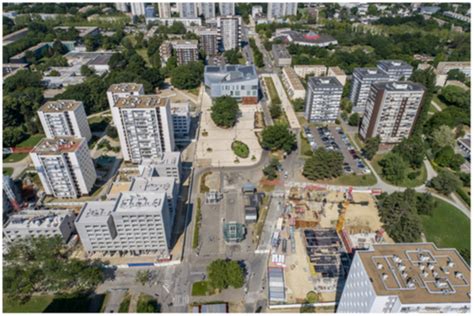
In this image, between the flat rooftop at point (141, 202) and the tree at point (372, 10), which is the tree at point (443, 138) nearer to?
the flat rooftop at point (141, 202)

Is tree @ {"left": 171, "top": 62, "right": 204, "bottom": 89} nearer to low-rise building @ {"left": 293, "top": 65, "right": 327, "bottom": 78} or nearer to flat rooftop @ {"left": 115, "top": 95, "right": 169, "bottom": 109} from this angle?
low-rise building @ {"left": 293, "top": 65, "right": 327, "bottom": 78}

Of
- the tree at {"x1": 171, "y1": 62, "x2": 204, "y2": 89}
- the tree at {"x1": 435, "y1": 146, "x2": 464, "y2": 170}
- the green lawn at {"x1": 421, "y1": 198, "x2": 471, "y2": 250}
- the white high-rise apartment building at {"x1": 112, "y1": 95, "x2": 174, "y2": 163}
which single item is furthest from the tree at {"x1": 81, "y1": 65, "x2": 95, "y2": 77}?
the tree at {"x1": 435, "y1": 146, "x2": 464, "y2": 170}

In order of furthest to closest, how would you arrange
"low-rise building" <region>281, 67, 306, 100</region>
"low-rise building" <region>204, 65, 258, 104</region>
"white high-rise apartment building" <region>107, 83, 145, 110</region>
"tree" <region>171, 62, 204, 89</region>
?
1. "tree" <region>171, 62, 204, 89</region>
2. "low-rise building" <region>281, 67, 306, 100</region>
3. "low-rise building" <region>204, 65, 258, 104</region>
4. "white high-rise apartment building" <region>107, 83, 145, 110</region>

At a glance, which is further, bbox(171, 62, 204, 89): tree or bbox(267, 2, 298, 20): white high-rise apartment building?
bbox(267, 2, 298, 20): white high-rise apartment building

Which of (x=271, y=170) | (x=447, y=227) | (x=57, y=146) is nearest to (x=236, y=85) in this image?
(x=271, y=170)

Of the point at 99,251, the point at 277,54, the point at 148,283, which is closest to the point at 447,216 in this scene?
the point at 148,283

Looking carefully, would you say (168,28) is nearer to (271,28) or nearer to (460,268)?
(271,28)

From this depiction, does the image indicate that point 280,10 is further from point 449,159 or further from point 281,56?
point 449,159

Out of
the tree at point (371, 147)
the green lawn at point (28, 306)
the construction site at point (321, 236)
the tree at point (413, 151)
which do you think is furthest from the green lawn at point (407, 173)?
the green lawn at point (28, 306)
